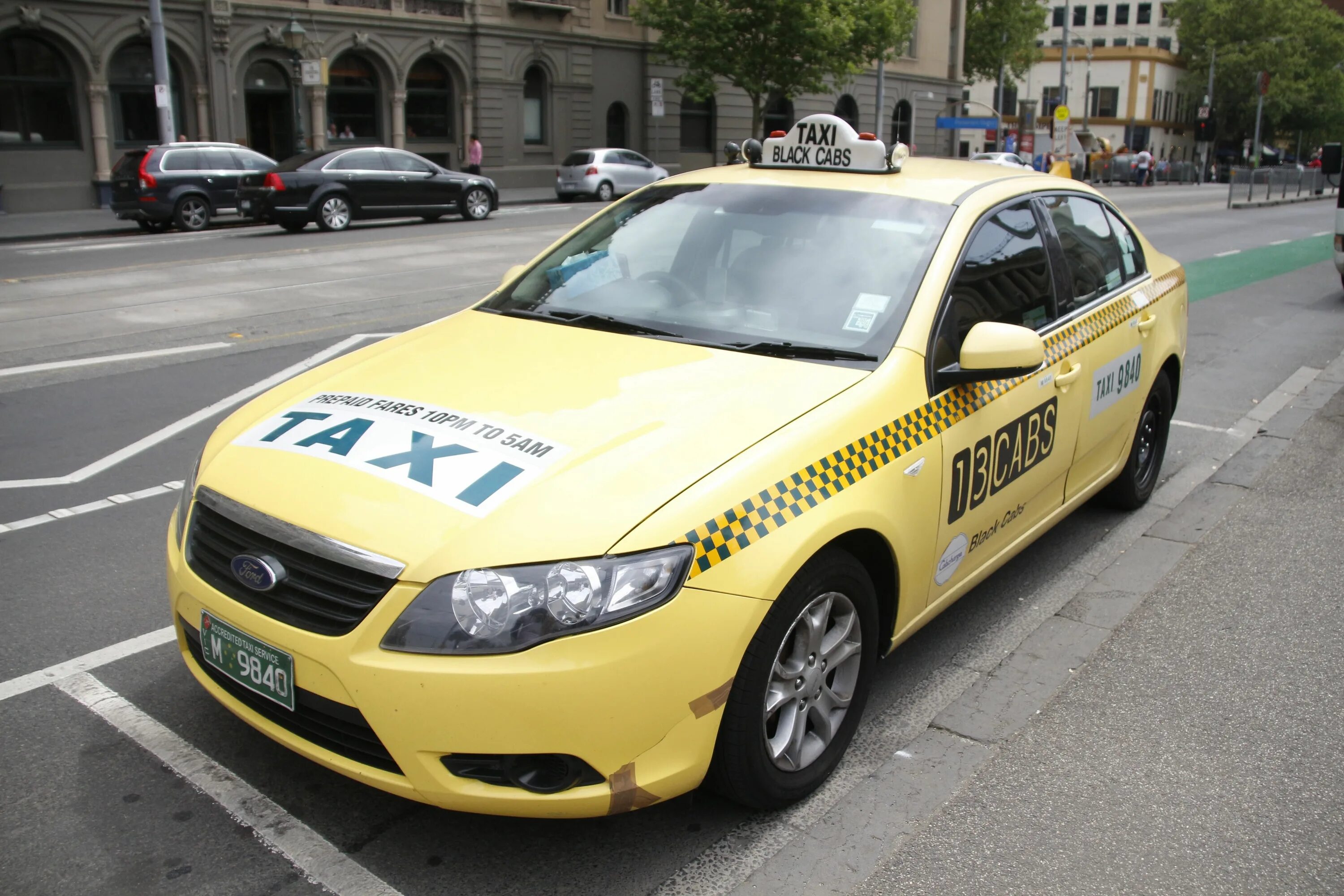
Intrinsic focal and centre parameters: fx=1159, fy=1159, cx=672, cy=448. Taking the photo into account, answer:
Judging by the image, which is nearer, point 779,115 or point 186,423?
point 186,423

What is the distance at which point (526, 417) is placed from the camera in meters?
3.20

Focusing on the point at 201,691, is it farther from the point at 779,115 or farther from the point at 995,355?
the point at 779,115

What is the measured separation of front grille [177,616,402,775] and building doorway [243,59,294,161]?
1216 inches

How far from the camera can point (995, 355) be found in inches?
140

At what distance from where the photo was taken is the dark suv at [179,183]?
72.0 ft

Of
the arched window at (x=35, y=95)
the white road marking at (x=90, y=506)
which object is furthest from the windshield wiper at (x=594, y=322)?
the arched window at (x=35, y=95)

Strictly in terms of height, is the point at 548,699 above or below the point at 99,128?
below

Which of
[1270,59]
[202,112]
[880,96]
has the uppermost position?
[1270,59]

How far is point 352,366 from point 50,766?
4.88ft

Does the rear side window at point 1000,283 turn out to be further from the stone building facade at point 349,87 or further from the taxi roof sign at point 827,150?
the stone building facade at point 349,87

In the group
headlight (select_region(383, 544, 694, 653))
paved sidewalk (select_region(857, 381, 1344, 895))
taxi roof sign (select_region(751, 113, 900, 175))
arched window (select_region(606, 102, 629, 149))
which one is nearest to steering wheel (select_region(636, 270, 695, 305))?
taxi roof sign (select_region(751, 113, 900, 175))

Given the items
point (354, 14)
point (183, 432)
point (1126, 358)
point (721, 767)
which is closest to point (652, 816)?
point (721, 767)

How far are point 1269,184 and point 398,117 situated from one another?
2838 centimetres

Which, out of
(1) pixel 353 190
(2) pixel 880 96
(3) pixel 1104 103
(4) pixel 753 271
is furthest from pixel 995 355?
(3) pixel 1104 103
